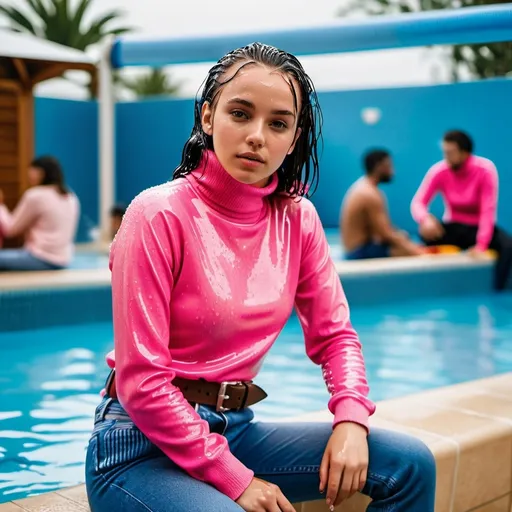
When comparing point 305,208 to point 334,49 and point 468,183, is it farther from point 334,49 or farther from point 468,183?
point 468,183

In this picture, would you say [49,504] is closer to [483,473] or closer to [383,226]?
[483,473]

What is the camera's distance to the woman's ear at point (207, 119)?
5.61 feet

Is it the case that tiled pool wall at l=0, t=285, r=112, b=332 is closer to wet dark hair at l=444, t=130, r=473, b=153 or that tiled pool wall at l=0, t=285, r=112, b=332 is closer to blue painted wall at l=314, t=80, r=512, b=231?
wet dark hair at l=444, t=130, r=473, b=153

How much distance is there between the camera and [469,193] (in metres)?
7.50

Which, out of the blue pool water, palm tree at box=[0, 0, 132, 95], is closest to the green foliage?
palm tree at box=[0, 0, 132, 95]

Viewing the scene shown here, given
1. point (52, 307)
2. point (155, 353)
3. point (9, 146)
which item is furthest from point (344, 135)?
point (155, 353)

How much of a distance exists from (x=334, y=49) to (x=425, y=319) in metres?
2.41

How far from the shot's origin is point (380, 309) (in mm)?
6289

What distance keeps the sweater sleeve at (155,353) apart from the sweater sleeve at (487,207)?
6150 millimetres

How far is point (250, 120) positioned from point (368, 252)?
5.70 m

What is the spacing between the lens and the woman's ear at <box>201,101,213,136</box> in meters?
1.71

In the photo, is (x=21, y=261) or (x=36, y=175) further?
(x=36, y=175)

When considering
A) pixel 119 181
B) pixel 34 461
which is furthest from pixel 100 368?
pixel 119 181

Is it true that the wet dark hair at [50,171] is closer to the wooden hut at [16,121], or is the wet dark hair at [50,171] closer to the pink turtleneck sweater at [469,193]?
the pink turtleneck sweater at [469,193]
